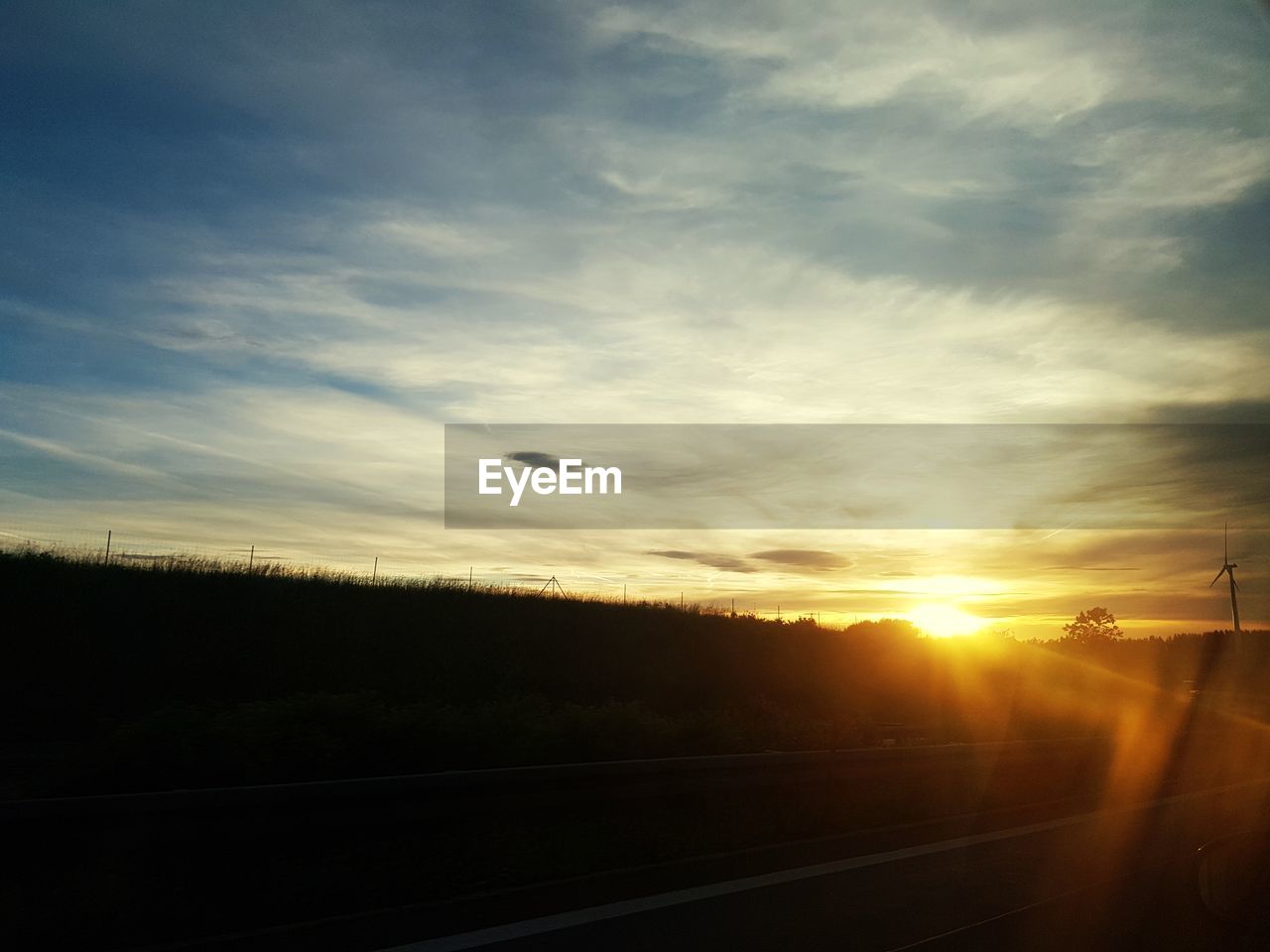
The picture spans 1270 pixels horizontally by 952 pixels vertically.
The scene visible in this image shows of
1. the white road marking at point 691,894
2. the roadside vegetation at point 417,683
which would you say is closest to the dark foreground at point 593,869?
the white road marking at point 691,894

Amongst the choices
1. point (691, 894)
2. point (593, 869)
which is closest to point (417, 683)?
point (593, 869)

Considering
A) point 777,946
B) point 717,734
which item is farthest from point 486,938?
point 717,734

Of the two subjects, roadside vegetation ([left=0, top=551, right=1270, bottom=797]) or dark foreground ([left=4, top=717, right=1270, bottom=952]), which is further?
roadside vegetation ([left=0, top=551, right=1270, bottom=797])

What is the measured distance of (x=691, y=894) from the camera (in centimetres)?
806

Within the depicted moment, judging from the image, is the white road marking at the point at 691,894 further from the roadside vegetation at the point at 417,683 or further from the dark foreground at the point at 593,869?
the roadside vegetation at the point at 417,683

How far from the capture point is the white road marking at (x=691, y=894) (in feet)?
20.9

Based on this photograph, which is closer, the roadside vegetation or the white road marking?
the white road marking

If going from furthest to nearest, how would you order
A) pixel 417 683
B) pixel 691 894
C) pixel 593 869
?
pixel 417 683 → pixel 593 869 → pixel 691 894

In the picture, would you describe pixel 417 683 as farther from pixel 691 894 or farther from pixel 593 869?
pixel 691 894

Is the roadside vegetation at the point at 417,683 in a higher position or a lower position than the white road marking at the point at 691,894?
higher

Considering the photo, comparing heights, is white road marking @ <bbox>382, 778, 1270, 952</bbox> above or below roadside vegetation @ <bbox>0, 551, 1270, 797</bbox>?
below

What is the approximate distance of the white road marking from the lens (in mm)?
6371

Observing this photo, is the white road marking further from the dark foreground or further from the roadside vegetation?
the roadside vegetation

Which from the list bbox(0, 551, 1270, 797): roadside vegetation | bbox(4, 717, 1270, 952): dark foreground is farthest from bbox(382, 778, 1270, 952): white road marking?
bbox(0, 551, 1270, 797): roadside vegetation
